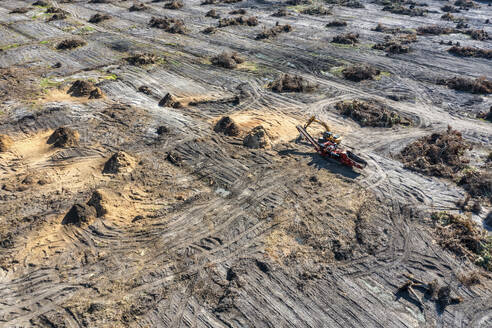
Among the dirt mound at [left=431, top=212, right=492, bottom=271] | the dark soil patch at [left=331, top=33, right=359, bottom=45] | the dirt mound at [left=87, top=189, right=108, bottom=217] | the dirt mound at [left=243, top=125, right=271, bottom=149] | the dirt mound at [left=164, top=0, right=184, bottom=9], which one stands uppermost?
the dirt mound at [left=164, top=0, right=184, bottom=9]

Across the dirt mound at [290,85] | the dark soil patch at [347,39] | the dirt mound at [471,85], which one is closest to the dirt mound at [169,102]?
the dirt mound at [290,85]

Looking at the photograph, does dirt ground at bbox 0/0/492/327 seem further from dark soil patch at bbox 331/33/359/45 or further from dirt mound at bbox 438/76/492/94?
dark soil patch at bbox 331/33/359/45

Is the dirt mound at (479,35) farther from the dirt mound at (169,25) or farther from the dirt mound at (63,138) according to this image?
the dirt mound at (63,138)

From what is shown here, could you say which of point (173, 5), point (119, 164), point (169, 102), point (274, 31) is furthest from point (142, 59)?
point (173, 5)

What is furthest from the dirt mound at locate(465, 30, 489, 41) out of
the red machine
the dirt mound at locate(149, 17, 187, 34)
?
the dirt mound at locate(149, 17, 187, 34)

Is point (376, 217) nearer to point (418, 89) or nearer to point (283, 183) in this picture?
point (283, 183)

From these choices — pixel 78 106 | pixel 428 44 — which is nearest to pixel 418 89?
pixel 428 44

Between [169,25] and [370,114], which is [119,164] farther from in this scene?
[169,25]
